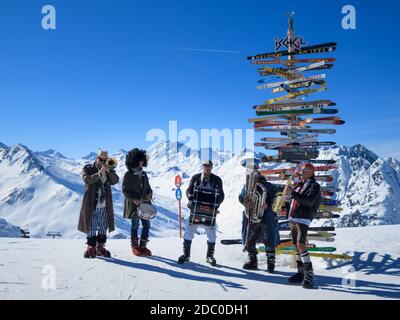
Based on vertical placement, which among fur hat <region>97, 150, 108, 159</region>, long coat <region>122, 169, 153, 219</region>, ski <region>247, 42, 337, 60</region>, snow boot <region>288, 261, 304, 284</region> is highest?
ski <region>247, 42, 337, 60</region>

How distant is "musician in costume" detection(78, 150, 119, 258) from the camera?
351 inches

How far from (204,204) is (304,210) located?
2.60 metres

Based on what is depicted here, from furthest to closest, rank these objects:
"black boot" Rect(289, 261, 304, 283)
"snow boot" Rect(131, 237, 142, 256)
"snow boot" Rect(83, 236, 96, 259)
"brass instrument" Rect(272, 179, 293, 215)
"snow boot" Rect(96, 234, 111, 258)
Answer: "snow boot" Rect(131, 237, 142, 256) → "snow boot" Rect(96, 234, 111, 258) → "snow boot" Rect(83, 236, 96, 259) → "brass instrument" Rect(272, 179, 293, 215) → "black boot" Rect(289, 261, 304, 283)

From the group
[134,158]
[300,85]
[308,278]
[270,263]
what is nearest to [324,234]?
[270,263]

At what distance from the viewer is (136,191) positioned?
9492 mm

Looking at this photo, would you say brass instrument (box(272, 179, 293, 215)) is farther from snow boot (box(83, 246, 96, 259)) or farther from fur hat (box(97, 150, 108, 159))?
snow boot (box(83, 246, 96, 259))

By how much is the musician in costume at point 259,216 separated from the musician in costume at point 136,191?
8.16ft

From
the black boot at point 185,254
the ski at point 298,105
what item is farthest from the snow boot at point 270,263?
the ski at point 298,105

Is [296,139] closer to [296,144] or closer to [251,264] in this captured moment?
[296,144]

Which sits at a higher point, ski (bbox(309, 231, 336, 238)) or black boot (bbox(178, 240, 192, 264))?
ski (bbox(309, 231, 336, 238))

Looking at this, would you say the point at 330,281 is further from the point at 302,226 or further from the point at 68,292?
the point at 68,292

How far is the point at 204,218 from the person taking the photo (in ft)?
29.1

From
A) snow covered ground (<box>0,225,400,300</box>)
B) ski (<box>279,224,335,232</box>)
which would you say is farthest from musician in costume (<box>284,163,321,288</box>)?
ski (<box>279,224,335,232</box>)
